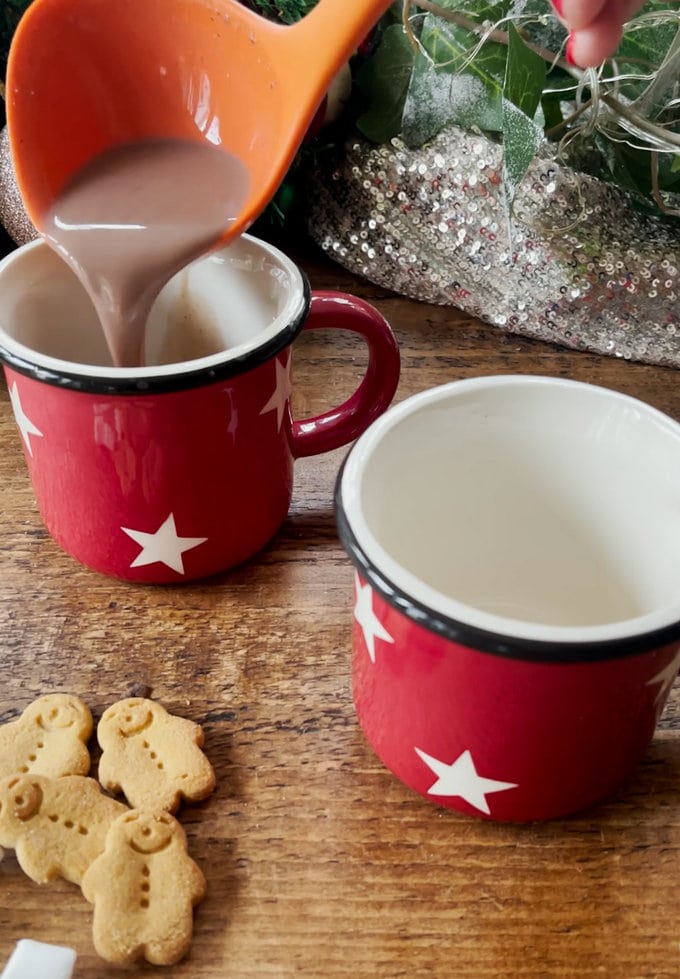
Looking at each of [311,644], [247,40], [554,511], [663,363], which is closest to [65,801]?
[311,644]

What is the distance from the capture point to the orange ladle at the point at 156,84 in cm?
42

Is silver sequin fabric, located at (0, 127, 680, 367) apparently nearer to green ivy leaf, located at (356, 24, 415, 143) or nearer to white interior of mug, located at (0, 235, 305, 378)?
green ivy leaf, located at (356, 24, 415, 143)

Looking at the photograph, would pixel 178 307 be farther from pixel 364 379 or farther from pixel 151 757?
pixel 151 757

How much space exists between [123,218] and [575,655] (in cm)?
30

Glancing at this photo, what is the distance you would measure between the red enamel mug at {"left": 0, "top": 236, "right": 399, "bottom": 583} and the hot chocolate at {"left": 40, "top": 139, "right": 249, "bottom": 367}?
38 mm

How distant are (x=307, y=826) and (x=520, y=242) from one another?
424mm

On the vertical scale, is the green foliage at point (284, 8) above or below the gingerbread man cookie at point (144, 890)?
above

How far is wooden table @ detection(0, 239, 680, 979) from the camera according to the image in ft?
1.07

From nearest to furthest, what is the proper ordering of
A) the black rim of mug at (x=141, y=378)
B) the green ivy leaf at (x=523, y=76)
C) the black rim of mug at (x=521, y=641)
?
the black rim of mug at (x=521, y=641) → the black rim of mug at (x=141, y=378) → the green ivy leaf at (x=523, y=76)

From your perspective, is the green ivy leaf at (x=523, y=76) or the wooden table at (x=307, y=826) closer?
the wooden table at (x=307, y=826)

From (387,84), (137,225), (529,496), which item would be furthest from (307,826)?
(387,84)

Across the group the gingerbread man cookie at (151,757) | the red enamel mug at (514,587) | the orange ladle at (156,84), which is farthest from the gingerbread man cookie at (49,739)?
the orange ladle at (156,84)

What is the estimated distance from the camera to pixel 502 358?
2.14 feet

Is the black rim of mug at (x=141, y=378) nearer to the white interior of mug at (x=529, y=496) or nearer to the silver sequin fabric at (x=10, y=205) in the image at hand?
the white interior of mug at (x=529, y=496)
